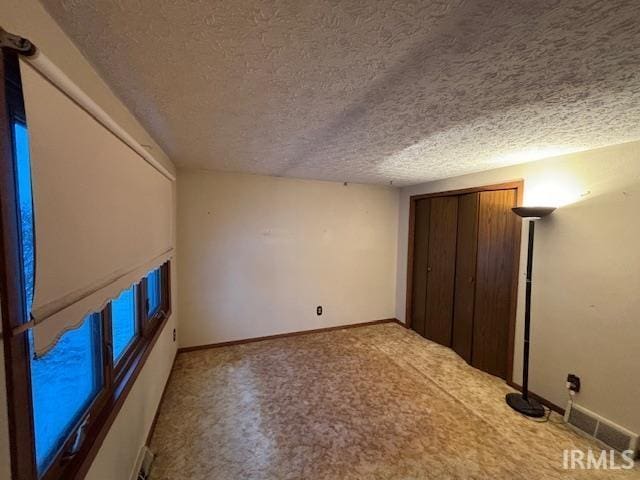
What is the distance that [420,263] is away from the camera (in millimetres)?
3715

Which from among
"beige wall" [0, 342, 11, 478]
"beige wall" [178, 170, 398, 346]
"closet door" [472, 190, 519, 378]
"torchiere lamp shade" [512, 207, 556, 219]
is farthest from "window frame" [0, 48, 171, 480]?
"closet door" [472, 190, 519, 378]

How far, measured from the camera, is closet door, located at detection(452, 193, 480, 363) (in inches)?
115

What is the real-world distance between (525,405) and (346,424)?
1608 millimetres

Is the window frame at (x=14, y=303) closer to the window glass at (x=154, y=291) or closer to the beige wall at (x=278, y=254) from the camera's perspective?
the window glass at (x=154, y=291)

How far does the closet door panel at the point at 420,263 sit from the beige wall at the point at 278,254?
1.32 feet

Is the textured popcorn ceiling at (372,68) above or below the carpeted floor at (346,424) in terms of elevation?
above

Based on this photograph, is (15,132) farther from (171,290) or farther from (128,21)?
(171,290)

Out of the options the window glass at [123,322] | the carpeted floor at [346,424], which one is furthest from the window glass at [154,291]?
the carpeted floor at [346,424]

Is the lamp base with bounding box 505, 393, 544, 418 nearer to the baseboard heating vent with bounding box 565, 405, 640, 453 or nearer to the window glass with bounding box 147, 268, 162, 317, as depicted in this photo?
the baseboard heating vent with bounding box 565, 405, 640, 453

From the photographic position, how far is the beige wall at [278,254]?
304cm

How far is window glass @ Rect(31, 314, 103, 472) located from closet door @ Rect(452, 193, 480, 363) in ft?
11.0

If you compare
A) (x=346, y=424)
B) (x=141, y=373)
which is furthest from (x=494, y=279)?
(x=141, y=373)

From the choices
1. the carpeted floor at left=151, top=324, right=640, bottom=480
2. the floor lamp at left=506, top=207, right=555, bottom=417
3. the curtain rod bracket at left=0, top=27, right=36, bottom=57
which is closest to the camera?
the curtain rod bracket at left=0, top=27, right=36, bottom=57

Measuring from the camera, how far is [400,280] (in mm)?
4070
